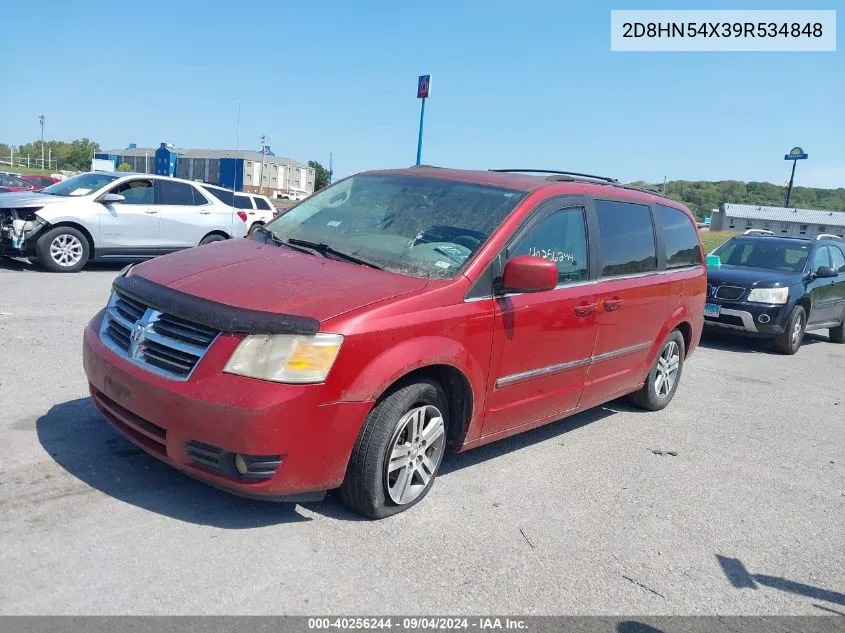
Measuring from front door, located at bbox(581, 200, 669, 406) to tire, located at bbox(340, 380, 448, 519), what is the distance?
1.64m

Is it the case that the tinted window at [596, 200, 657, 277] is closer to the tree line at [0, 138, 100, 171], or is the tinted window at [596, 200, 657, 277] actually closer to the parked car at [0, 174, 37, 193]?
the parked car at [0, 174, 37, 193]

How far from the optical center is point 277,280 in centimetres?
379

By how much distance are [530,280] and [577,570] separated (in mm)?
1525

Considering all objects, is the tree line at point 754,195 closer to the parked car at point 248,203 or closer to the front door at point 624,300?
the parked car at point 248,203

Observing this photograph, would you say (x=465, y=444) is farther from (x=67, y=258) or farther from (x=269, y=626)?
(x=67, y=258)

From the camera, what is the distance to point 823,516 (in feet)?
14.8

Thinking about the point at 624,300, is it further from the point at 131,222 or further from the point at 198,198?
the point at 198,198

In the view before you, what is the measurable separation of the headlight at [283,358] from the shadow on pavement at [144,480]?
2.67ft

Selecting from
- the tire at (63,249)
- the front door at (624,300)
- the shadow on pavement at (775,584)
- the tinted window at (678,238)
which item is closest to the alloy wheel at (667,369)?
the front door at (624,300)

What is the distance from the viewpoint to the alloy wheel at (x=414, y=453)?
12.3 feet


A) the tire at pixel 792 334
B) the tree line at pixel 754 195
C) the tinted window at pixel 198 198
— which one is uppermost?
the tree line at pixel 754 195

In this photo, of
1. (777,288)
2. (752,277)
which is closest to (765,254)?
(752,277)

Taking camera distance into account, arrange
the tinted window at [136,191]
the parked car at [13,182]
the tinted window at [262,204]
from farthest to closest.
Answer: the parked car at [13,182], the tinted window at [262,204], the tinted window at [136,191]

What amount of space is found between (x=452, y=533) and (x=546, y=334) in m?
1.42
